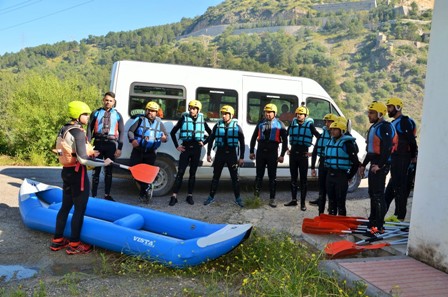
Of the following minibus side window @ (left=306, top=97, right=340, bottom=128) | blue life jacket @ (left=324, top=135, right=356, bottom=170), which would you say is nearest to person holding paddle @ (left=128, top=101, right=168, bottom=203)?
blue life jacket @ (left=324, top=135, right=356, bottom=170)

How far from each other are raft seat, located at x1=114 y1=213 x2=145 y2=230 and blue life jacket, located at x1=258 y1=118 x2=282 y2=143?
9.31 ft

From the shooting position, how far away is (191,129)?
691 cm

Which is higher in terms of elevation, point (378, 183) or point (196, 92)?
point (196, 92)

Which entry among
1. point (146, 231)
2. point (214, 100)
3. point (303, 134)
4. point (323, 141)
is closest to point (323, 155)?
point (323, 141)

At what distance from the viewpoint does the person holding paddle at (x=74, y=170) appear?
4.45m

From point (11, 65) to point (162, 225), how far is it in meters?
107

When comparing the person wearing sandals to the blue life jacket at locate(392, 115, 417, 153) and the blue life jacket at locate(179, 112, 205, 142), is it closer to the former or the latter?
the blue life jacket at locate(179, 112, 205, 142)

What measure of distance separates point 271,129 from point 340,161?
1.75m

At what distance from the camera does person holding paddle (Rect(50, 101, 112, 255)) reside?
4449 mm

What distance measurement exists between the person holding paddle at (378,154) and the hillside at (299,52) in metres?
13.8

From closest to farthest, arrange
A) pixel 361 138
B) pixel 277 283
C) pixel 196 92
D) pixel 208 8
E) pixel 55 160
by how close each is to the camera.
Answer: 1. pixel 277 283
2. pixel 196 92
3. pixel 361 138
4. pixel 55 160
5. pixel 208 8

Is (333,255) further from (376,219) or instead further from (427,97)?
(427,97)

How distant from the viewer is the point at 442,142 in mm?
3953

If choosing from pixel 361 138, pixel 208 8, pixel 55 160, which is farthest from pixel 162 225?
pixel 208 8
